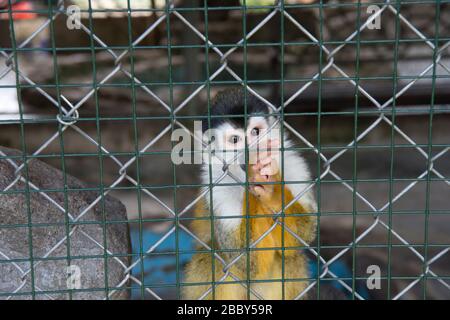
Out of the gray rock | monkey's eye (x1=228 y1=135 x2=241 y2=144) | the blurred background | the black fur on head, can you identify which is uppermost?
the blurred background

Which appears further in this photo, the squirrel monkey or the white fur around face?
the white fur around face

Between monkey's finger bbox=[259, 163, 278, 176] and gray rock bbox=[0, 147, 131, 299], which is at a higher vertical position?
monkey's finger bbox=[259, 163, 278, 176]

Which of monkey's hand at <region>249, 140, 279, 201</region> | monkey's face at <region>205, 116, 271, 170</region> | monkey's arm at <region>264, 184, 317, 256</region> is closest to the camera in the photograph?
monkey's hand at <region>249, 140, 279, 201</region>

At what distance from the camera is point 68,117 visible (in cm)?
158

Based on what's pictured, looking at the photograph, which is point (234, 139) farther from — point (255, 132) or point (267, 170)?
point (267, 170)

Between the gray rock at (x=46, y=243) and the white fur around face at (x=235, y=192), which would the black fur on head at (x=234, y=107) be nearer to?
the white fur around face at (x=235, y=192)

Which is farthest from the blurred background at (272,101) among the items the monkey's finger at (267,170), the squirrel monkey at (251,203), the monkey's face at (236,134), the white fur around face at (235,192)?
the monkey's finger at (267,170)

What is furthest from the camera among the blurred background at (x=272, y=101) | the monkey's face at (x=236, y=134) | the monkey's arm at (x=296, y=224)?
the blurred background at (x=272, y=101)

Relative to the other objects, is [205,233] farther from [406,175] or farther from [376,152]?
[376,152]

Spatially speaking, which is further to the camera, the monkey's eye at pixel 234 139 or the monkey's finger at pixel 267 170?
the monkey's eye at pixel 234 139

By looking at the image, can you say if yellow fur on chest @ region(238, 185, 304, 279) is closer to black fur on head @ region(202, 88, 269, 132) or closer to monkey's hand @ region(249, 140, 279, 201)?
monkey's hand @ region(249, 140, 279, 201)

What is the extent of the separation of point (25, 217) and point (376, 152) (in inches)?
193

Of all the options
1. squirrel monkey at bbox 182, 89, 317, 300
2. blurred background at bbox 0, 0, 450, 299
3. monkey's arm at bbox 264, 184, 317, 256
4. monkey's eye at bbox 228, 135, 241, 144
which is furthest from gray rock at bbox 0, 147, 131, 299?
blurred background at bbox 0, 0, 450, 299
